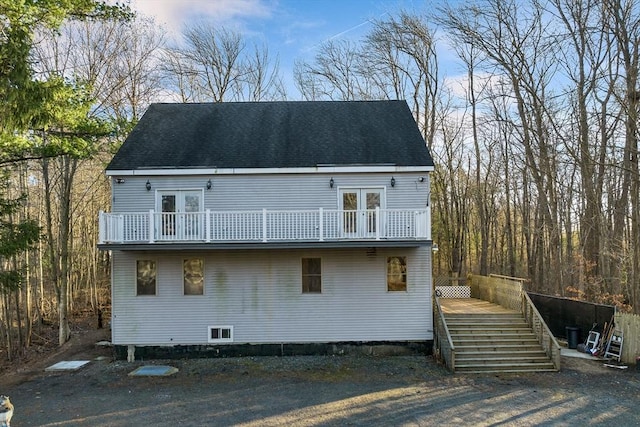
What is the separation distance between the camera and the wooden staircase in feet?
38.5

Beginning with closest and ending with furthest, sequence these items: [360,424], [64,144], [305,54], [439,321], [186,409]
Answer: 1. [360,424]
2. [186,409]
3. [64,144]
4. [439,321]
5. [305,54]

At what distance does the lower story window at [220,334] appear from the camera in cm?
1330

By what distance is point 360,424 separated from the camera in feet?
26.7

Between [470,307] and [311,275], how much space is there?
6.14 meters

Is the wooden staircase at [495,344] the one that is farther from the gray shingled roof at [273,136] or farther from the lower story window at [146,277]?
the lower story window at [146,277]

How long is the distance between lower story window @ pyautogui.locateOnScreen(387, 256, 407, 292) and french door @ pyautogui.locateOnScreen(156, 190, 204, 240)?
579cm

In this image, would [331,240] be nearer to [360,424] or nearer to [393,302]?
[393,302]

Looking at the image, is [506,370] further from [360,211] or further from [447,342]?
[360,211]

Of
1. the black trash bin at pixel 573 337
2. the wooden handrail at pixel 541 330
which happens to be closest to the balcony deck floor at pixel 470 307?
the wooden handrail at pixel 541 330

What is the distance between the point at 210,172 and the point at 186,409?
6948 mm

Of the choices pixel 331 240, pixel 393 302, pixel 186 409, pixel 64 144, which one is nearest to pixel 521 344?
pixel 393 302

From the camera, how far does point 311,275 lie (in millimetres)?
13555

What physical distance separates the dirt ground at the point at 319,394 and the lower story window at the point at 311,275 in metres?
2.02

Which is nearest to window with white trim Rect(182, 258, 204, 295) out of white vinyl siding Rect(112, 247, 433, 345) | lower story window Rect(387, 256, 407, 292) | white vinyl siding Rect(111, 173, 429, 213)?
white vinyl siding Rect(112, 247, 433, 345)
